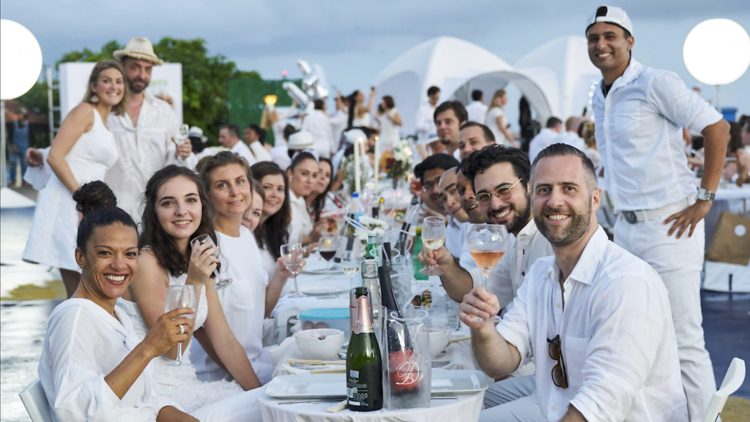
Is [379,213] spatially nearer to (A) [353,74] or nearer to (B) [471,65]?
(B) [471,65]

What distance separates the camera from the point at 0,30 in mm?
10820

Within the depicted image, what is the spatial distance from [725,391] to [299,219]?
3.95 m

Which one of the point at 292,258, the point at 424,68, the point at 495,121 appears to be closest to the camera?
the point at 292,258

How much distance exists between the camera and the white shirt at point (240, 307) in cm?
281

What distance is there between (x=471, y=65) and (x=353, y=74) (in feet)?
14.4

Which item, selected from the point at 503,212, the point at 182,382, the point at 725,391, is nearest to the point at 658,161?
the point at 503,212

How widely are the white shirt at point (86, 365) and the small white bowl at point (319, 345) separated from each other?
0.48m

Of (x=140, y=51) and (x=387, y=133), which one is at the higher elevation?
(x=140, y=51)

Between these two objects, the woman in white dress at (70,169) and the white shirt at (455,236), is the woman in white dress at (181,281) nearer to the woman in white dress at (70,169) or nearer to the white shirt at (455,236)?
the woman in white dress at (70,169)

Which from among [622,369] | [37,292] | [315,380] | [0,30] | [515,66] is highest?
[515,66]

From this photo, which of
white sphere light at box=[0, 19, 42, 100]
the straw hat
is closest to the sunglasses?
the straw hat

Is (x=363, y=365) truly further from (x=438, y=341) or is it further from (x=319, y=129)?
(x=319, y=129)

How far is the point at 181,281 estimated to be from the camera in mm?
2500

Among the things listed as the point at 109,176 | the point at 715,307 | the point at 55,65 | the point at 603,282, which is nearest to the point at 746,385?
the point at 715,307
